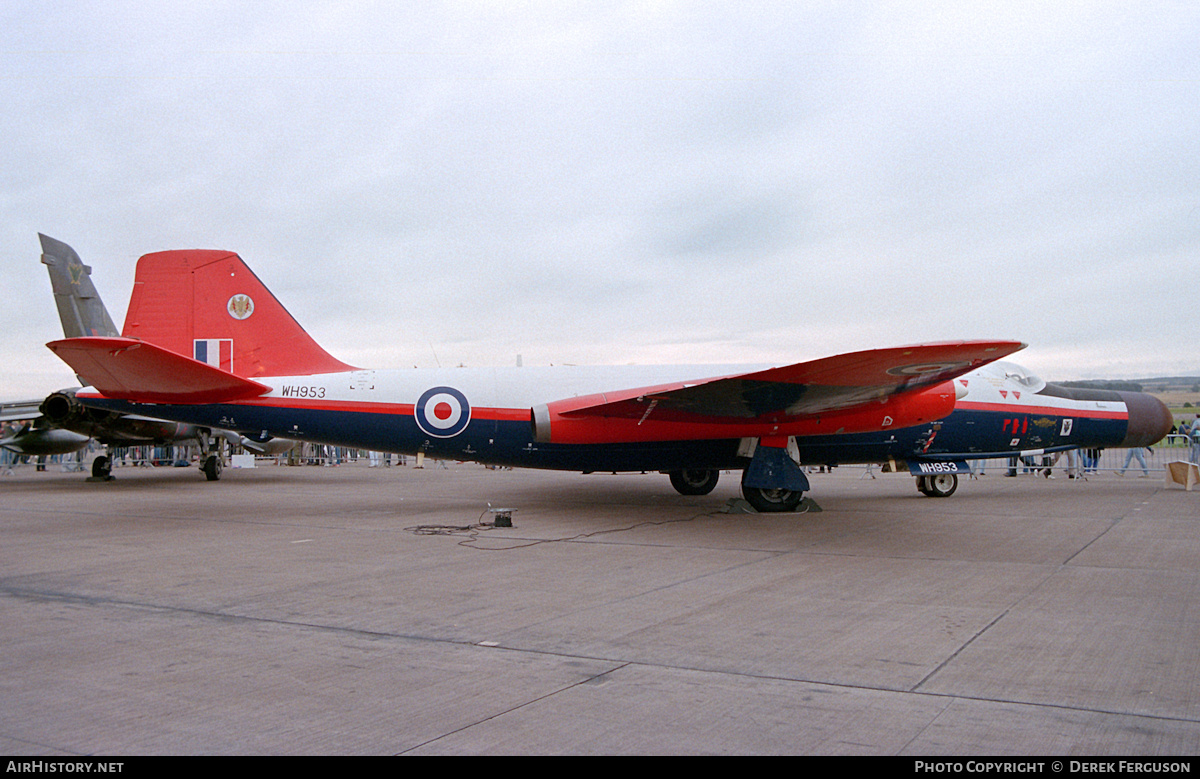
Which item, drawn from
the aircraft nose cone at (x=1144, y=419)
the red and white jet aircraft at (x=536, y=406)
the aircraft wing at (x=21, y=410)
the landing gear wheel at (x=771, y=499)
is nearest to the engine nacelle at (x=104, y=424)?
the aircraft wing at (x=21, y=410)

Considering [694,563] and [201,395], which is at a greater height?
[201,395]

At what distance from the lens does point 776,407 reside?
11.5 meters

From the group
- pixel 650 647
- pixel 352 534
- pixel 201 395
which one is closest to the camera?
pixel 650 647

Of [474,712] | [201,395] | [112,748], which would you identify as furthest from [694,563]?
[201,395]

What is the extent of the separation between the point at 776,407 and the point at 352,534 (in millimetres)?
6186

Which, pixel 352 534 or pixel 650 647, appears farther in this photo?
pixel 352 534

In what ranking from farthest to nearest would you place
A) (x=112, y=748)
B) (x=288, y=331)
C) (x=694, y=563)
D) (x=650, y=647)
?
(x=288, y=331), (x=694, y=563), (x=650, y=647), (x=112, y=748)

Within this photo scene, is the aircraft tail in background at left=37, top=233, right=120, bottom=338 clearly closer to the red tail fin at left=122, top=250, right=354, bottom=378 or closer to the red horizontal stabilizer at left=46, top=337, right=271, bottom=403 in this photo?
the red tail fin at left=122, top=250, right=354, bottom=378

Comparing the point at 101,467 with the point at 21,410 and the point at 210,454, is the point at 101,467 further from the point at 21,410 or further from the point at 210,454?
→ the point at 21,410

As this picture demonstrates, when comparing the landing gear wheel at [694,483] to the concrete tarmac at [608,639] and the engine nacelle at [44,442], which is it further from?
the engine nacelle at [44,442]


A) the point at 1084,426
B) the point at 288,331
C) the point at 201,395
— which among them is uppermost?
the point at 288,331

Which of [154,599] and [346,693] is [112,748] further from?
[154,599]

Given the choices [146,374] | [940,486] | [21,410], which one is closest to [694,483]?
[940,486]

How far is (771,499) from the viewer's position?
1259 cm
